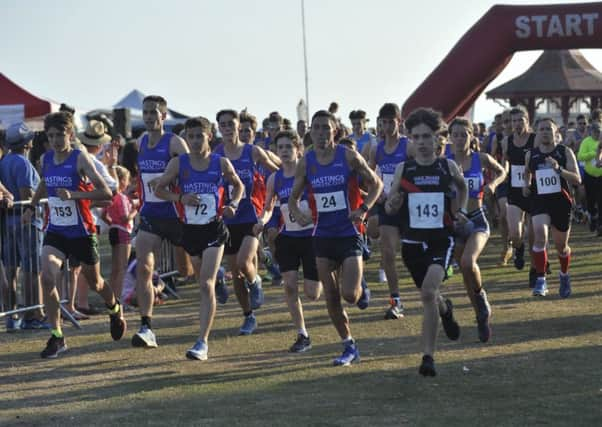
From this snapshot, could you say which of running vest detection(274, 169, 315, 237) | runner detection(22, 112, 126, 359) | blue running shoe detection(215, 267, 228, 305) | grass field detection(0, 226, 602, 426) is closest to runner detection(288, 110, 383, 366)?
running vest detection(274, 169, 315, 237)

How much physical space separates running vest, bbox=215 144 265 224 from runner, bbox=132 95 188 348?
666 millimetres

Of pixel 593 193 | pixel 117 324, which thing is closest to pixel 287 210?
pixel 117 324

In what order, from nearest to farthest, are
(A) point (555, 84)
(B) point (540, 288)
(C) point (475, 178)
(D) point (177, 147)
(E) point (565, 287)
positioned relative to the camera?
1. (D) point (177, 147)
2. (C) point (475, 178)
3. (E) point (565, 287)
4. (B) point (540, 288)
5. (A) point (555, 84)

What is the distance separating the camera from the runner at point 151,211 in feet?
33.1

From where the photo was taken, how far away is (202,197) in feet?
31.1

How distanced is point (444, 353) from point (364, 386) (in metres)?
1.37

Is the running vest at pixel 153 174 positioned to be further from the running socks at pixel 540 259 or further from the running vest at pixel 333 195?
the running socks at pixel 540 259

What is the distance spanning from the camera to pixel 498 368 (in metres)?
8.61

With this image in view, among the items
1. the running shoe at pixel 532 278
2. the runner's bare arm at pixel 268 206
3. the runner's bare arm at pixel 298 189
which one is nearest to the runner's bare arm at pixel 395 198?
the runner's bare arm at pixel 298 189

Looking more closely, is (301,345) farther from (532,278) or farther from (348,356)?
(532,278)

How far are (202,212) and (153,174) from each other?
1.00 meters

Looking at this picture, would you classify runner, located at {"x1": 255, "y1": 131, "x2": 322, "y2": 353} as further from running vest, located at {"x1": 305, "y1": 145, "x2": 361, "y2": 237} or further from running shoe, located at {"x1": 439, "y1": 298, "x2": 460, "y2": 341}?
Result: running shoe, located at {"x1": 439, "y1": 298, "x2": 460, "y2": 341}

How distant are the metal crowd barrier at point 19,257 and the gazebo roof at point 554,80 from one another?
37.0m

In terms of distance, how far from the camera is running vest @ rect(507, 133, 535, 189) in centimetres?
1351
